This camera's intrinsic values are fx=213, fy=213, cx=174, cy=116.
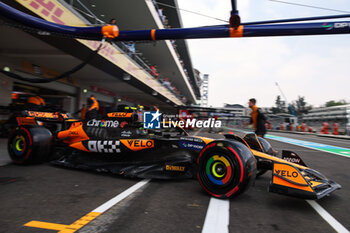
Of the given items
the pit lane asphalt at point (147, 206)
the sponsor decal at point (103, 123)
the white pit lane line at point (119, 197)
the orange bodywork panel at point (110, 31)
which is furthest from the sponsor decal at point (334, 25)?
the sponsor decal at point (103, 123)

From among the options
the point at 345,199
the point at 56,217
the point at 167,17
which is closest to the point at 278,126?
the point at 167,17

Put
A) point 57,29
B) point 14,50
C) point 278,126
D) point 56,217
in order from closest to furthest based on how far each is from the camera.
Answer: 1. point 56,217
2. point 57,29
3. point 14,50
4. point 278,126

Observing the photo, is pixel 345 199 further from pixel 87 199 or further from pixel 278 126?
pixel 278 126

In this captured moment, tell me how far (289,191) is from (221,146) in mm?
831

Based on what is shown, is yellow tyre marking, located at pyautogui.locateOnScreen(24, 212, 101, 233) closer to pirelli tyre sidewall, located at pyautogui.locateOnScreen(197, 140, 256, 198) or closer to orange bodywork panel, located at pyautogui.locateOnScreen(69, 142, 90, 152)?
pirelli tyre sidewall, located at pyautogui.locateOnScreen(197, 140, 256, 198)

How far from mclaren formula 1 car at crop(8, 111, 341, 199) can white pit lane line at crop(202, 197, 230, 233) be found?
0.34ft

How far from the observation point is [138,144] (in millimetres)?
3420

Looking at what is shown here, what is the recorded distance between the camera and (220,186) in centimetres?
253

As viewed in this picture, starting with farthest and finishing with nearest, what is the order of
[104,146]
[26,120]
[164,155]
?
[26,120]
[104,146]
[164,155]

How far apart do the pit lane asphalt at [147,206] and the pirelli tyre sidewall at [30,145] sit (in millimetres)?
615

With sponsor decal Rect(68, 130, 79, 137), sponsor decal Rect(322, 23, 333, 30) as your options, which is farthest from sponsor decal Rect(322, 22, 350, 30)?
sponsor decal Rect(68, 130, 79, 137)

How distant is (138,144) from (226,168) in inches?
59.6

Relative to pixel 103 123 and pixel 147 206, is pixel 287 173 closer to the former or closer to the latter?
pixel 147 206

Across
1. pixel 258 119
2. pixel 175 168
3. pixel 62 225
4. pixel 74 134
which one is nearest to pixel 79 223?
pixel 62 225
